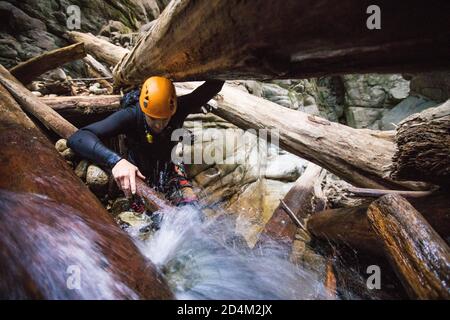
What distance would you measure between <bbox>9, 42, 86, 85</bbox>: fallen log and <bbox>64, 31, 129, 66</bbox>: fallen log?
1465mm

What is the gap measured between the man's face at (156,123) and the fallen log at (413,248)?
245 centimetres

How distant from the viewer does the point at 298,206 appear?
12.2 ft

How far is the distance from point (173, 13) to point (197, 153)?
4.27 m

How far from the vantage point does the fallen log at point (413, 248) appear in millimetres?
1254

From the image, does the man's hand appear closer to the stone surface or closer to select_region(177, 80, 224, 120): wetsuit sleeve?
select_region(177, 80, 224, 120): wetsuit sleeve

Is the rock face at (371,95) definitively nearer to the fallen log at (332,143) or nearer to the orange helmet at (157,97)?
the fallen log at (332,143)

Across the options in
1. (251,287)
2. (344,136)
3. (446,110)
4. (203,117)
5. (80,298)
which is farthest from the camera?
(203,117)

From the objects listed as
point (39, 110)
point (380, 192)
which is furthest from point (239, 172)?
point (39, 110)

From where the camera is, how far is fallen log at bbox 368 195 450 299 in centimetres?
125

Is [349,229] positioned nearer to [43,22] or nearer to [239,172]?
[239,172]

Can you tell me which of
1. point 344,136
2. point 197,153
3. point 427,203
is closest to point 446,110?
point 427,203

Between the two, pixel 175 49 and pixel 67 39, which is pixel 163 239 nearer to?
pixel 175 49

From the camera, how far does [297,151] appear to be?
3.55 metres

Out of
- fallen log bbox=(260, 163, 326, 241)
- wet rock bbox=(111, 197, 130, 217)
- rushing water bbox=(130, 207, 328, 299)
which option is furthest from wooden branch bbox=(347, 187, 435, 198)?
wet rock bbox=(111, 197, 130, 217)
